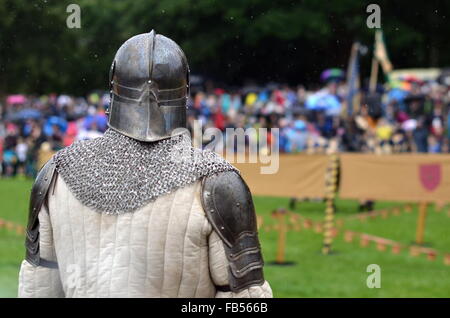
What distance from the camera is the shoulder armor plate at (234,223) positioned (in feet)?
9.89

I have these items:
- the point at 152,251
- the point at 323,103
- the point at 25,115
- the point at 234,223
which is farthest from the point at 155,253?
the point at 25,115

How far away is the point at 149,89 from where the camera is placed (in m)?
3.13

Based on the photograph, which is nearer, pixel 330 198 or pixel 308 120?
pixel 330 198

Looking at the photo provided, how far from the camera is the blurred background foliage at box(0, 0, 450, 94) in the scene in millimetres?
33969

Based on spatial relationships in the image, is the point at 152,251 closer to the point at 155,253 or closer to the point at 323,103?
the point at 155,253

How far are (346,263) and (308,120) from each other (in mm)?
10197

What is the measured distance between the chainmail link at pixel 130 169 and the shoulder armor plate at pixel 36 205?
4 centimetres

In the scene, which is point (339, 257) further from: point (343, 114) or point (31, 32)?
point (31, 32)

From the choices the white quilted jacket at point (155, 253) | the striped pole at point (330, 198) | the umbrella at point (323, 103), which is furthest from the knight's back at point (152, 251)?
the umbrella at point (323, 103)

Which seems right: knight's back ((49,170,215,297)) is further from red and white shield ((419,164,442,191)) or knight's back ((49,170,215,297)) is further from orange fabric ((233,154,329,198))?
orange fabric ((233,154,329,198))

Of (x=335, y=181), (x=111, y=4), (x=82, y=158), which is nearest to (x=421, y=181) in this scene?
(x=335, y=181)

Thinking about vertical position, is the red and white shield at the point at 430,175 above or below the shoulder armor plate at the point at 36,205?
below

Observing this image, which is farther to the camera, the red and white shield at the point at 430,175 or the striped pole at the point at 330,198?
the striped pole at the point at 330,198

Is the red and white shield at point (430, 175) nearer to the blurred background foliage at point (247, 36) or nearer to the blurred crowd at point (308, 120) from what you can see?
the blurred crowd at point (308, 120)
